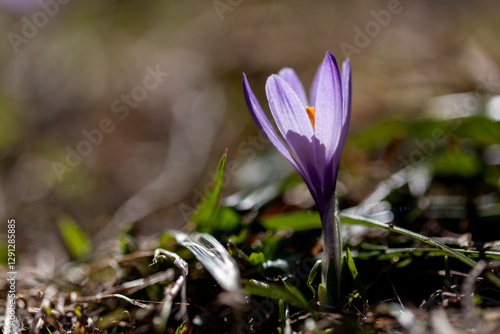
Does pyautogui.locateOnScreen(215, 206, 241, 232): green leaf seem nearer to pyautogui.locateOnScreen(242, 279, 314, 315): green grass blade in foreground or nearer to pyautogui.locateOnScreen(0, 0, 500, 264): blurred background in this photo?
pyautogui.locateOnScreen(0, 0, 500, 264): blurred background

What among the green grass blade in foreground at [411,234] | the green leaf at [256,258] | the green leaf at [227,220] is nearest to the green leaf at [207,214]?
the green leaf at [227,220]

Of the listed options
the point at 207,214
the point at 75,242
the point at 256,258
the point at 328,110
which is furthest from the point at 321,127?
the point at 75,242

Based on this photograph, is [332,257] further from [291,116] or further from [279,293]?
[291,116]

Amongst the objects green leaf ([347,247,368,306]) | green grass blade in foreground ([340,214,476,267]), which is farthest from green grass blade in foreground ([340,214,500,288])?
green leaf ([347,247,368,306])

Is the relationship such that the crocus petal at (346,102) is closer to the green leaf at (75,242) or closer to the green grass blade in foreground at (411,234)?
the green grass blade in foreground at (411,234)

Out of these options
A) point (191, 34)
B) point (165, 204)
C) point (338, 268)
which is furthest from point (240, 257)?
point (191, 34)

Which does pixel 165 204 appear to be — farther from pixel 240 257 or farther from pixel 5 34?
pixel 5 34
